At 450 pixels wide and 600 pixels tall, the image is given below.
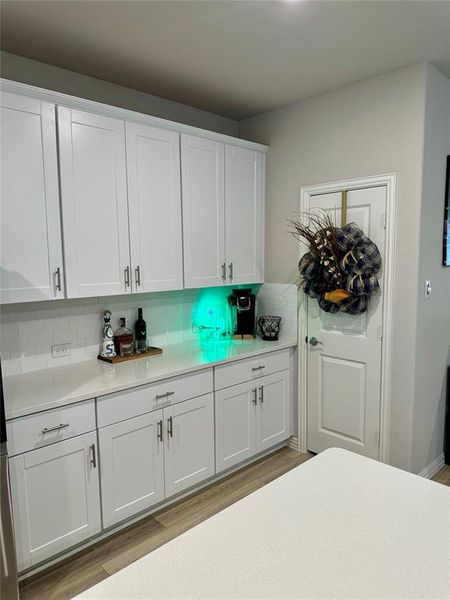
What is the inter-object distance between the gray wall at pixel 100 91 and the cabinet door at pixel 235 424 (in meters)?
2.14

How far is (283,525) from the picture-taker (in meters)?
1.03

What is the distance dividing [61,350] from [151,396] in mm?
705

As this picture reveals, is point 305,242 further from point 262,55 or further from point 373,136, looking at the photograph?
point 262,55

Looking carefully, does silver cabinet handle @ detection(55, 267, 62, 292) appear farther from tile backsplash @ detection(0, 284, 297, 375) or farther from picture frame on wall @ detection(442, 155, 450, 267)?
picture frame on wall @ detection(442, 155, 450, 267)

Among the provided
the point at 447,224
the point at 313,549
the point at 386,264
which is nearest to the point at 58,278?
the point at 313,549

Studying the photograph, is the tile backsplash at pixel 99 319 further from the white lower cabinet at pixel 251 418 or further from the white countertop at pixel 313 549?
the white countertop at pixel 313 549

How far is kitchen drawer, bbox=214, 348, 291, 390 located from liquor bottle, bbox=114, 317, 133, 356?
0.62m

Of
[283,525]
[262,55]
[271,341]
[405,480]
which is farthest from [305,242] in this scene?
[283,525]

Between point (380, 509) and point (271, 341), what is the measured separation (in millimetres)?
2311

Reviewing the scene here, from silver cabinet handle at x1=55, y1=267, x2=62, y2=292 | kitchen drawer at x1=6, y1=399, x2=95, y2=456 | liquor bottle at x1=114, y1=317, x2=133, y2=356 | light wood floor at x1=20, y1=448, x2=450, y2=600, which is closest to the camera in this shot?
kitchen drawer at x1=6, y1=399, x2=95, y2=456

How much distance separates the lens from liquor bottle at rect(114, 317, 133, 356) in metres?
2.87

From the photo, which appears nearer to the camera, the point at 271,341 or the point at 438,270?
the point at 438,270

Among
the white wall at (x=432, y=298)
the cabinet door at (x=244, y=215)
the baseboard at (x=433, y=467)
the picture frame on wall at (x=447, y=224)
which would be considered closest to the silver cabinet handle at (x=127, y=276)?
the cabinet door at (x=244, y=215)

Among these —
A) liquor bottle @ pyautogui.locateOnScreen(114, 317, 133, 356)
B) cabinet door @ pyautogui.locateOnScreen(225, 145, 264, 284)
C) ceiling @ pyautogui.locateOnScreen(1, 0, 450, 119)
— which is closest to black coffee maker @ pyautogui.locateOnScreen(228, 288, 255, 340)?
cabinet door @ pyautogui.locateOnScreen(225, 145, 264, 284)
